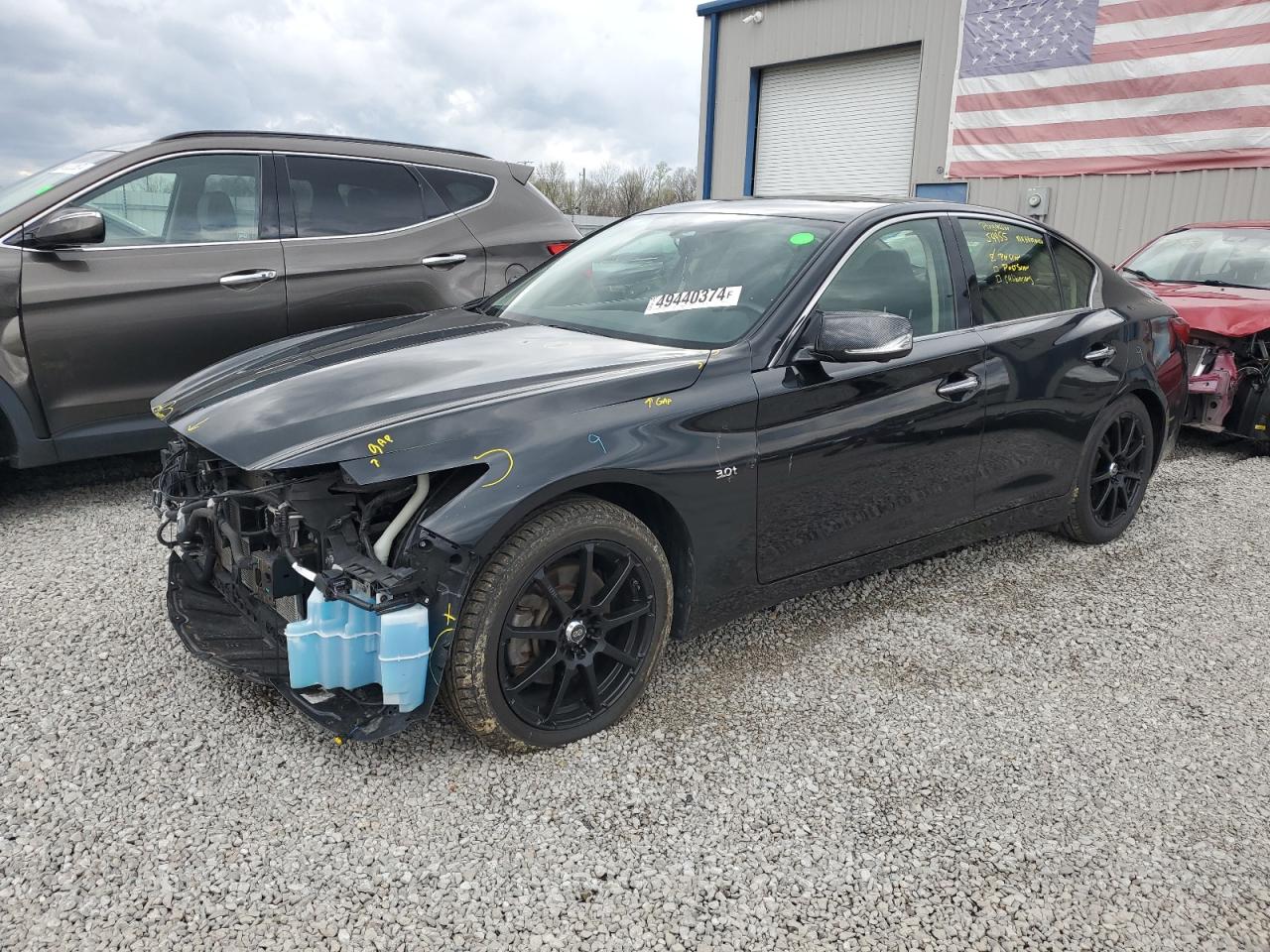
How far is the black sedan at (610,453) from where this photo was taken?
2.47 metres

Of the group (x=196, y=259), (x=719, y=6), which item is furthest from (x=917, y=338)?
(x=719, y=6)

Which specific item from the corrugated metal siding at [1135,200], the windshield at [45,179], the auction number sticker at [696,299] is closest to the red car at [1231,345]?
the auction number sticker at [696,299]

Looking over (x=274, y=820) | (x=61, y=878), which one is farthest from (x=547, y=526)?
(x=61, y=878)

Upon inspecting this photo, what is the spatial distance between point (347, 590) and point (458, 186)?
12.3 feet

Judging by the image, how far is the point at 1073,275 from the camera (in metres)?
4.31

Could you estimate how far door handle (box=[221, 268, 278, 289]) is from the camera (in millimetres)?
4750

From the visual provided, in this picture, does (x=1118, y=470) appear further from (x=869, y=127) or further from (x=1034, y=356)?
(x=869, y=127)

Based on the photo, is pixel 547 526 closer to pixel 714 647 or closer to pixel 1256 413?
pixel 714 647

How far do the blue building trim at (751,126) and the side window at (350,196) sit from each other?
13143 mm

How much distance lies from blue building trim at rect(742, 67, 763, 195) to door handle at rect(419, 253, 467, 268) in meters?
13.2

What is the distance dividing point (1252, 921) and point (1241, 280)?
6201 mm

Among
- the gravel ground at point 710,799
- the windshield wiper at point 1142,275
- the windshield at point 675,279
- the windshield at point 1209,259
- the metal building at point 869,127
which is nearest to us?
the gravel ground at point 710,799

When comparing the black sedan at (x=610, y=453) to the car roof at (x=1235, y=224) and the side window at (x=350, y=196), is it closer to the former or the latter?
the side window at (x=350, y=196)

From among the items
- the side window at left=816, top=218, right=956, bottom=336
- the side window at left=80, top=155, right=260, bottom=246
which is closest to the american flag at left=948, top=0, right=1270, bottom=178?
the side window at left=816, top=218, right=956, bottom=336
